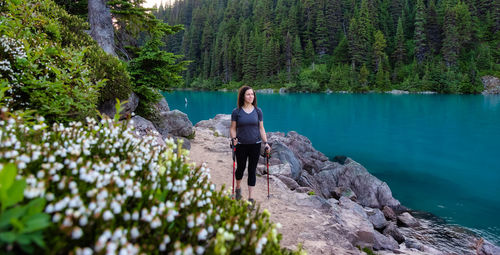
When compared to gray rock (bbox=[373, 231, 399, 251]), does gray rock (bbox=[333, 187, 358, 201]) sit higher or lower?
lower

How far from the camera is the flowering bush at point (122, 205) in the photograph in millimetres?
1642

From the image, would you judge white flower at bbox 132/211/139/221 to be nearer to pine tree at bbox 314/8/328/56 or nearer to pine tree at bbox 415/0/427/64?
pine tree at bbox 415/0/427/64

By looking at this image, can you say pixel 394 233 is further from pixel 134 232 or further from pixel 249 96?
pixel 134 232

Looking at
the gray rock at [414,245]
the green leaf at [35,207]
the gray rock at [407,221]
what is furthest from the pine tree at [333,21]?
the green leaf at [35,207]

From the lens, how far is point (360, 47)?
77562 mm

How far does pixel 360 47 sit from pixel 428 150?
64754 mm

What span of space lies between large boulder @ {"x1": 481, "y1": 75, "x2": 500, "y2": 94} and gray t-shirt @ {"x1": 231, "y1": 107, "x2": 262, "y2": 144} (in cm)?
7315

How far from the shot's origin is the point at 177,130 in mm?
12047

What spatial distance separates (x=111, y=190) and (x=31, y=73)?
4.20m

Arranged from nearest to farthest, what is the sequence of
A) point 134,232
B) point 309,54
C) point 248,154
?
point 134,232 < point 248,154 < point 309,54

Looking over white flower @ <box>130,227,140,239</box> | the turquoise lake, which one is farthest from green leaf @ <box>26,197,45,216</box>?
the turquoise lake

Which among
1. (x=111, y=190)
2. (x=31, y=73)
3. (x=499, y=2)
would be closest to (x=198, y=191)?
(x=111, y=190)

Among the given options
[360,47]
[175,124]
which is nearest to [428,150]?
[175,124]

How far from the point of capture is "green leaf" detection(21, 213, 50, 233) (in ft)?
4.49
